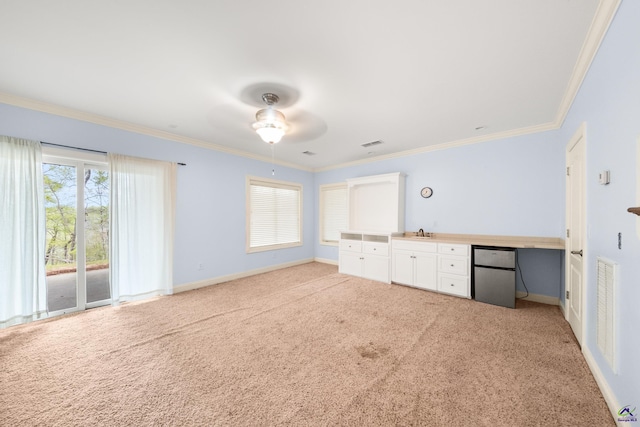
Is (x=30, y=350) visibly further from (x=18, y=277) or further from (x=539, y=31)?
(x=539, y=31)

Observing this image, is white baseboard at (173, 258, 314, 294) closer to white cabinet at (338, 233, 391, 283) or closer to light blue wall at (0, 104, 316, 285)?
light blue wall at (0, 104, 316, 285)

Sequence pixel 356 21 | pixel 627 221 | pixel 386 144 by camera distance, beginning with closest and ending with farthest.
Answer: pixel 627 221 < pixel 356 21 < pixel 386 144

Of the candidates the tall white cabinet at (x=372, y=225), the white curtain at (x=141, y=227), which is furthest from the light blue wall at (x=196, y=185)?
the tall white cabinet at (x=372, y=225)

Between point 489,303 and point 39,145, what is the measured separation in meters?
6.30

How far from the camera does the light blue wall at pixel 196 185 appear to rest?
116 inches

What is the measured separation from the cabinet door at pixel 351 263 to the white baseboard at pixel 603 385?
129 inches

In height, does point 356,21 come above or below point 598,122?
above

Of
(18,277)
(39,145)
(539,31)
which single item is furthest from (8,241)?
(539,31)

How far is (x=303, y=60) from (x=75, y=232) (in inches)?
147

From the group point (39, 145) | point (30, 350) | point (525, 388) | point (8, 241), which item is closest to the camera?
point (525, 388)

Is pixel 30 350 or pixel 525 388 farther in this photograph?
pixel 30 350

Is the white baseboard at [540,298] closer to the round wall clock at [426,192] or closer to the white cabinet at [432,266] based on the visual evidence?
the white cabinet at [432,266]

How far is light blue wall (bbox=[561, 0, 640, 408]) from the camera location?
130 cm

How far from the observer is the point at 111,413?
154 cm
